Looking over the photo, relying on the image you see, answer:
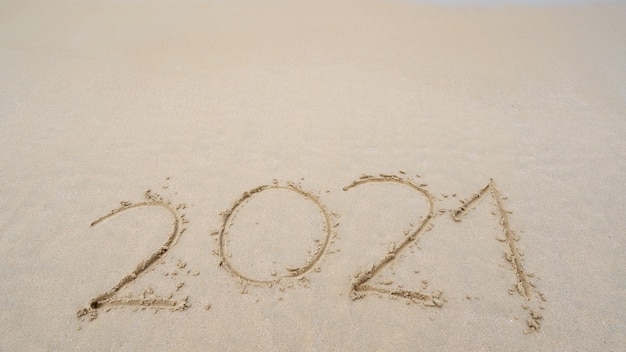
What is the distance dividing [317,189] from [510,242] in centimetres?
109

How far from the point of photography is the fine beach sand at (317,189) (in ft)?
5.50

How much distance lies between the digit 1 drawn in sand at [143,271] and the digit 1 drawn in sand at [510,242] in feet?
5.06

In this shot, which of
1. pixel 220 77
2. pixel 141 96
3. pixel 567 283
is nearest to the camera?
pixel 567 283

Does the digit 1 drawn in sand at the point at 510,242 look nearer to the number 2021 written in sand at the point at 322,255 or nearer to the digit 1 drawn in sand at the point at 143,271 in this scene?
the number 2021 written in sand at the point at 322,255

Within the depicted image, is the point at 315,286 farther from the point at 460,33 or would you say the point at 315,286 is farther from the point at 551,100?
the point at 460,33

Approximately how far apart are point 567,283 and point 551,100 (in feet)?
5.52

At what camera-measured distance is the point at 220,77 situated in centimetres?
325

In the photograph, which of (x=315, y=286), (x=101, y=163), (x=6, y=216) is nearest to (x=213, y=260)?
(x=315, y=286)

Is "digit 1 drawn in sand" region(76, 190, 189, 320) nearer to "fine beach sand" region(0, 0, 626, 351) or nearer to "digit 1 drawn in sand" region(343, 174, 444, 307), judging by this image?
"fine beach sand" region(0, 0, 626, 351)

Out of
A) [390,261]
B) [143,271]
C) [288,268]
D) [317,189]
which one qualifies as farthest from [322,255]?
[143,271]

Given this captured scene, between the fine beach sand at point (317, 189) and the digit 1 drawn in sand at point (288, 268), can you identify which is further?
the digit 1 drawn in sand at point (288, 268)

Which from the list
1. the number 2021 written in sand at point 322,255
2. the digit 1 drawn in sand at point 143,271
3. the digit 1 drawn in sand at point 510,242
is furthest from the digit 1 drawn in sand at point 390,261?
the digit 1 drawn in sand at point 143,271

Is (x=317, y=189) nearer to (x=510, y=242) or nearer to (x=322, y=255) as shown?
(x=322, y=255)

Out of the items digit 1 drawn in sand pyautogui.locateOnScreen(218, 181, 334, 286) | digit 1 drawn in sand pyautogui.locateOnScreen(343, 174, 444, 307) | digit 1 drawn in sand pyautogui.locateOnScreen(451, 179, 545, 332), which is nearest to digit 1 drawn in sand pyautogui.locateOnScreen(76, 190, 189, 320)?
digit 1 drawn in sand pyautogui.locateOnScreen(218, 181, 334, 286)
